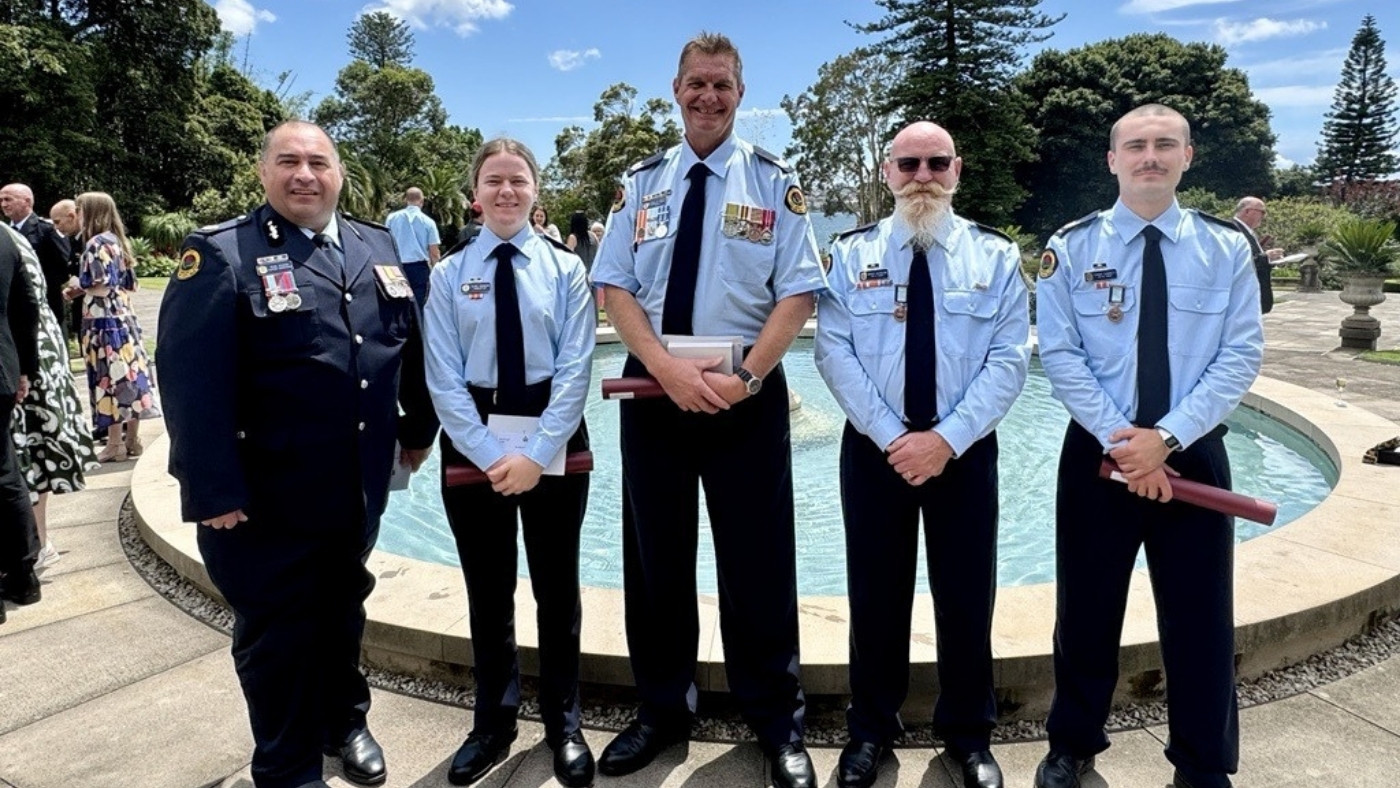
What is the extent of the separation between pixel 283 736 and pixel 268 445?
2.71 feet

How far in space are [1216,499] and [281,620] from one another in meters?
2.53

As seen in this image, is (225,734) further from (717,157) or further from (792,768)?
(717,157)

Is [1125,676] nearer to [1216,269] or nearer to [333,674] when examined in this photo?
[1216,269]

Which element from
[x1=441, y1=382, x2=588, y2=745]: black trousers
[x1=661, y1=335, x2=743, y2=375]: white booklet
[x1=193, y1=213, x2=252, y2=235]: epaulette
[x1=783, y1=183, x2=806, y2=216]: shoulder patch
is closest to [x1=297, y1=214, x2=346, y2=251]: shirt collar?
[x1=193, y1=213, x2=252, y2=235]: epaulette

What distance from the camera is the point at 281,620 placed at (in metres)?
2.29

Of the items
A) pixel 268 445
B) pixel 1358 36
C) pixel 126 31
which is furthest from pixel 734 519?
pixel 1358 36

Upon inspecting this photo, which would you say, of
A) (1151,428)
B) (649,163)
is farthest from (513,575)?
(1151,428)

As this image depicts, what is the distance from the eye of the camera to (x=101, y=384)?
18.9 feet

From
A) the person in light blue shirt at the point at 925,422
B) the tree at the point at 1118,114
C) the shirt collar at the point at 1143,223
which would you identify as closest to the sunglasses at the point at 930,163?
the person in light blue shirt at the point at 925,422

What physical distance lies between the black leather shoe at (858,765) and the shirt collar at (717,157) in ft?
5.78

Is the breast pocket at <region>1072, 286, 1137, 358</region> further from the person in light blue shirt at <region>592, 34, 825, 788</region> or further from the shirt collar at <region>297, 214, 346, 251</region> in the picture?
the shirt collar at <region>297, 214, 346, 251</region>

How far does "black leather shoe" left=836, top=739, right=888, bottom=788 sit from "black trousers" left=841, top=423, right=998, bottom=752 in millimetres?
28

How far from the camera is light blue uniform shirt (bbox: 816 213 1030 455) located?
2330mm

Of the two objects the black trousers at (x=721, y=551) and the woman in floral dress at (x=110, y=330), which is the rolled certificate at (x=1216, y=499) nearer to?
the black trousers at (x=721, y=551)
